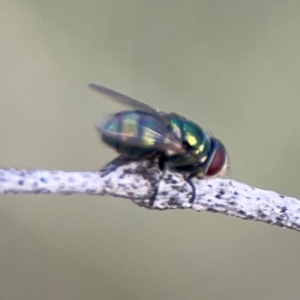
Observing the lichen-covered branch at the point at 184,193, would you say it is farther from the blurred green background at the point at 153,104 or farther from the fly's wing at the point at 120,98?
the blurred green background at the point at 153,104

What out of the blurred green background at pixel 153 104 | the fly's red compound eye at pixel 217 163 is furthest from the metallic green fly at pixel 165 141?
the blurred green background at pixel 153 104

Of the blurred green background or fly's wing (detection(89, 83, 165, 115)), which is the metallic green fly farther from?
the blurred green background

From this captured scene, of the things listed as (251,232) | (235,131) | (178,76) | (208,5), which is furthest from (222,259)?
(208,5)

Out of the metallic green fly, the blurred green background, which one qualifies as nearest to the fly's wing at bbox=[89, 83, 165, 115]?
the metallic green fly

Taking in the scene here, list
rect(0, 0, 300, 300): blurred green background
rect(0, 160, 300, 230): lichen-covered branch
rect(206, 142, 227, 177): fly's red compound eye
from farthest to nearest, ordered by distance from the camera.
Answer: rect(0, 0, 300, 300): blurred green background
rect(206, 142, 227, 177): fly's red compound eye
rect(0, 160, 300, 230): lichen-covered branch

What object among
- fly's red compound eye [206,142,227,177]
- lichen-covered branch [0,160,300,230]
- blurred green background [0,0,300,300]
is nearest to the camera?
lichen-covered branch [0,160,300,230]

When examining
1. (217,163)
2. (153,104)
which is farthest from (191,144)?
(153,104)

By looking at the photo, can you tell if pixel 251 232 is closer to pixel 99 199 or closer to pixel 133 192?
pixel 99 199
